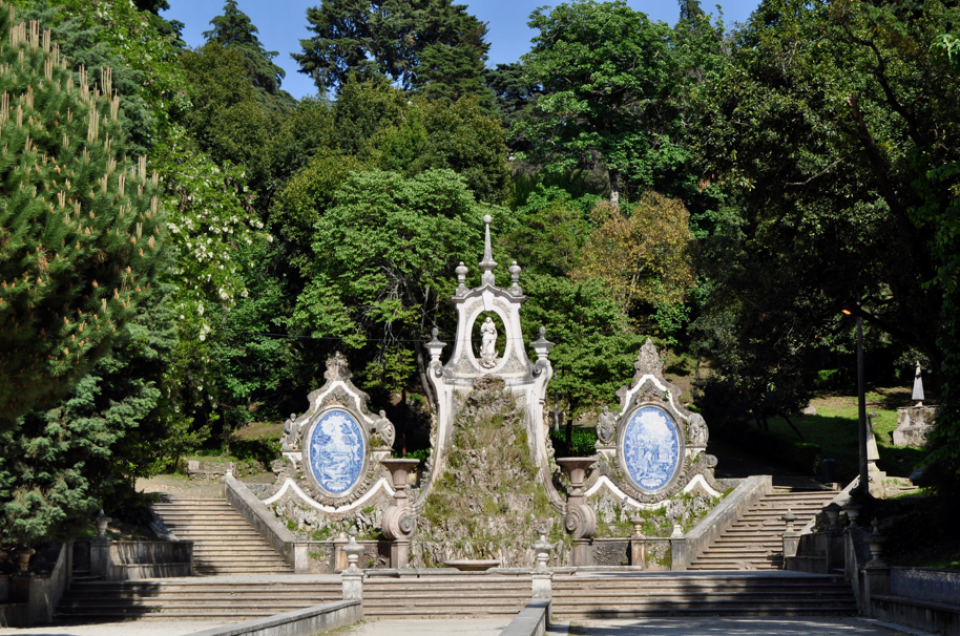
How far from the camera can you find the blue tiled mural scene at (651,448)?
3222 cm

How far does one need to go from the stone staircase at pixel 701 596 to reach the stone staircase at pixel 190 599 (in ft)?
17.2

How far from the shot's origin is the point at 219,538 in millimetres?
32062

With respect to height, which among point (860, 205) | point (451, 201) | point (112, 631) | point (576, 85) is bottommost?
point (112, 631)

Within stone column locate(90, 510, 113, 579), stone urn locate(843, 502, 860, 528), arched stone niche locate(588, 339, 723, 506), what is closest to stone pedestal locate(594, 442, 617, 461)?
arched stone niche locate(588, 339, 723, 506)

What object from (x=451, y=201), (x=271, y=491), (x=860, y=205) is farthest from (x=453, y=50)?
(x=860, y=205)

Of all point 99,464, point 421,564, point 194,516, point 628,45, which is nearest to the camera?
point 99,464

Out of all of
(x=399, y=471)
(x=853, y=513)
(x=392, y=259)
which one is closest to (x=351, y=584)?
(x=399, y=471)

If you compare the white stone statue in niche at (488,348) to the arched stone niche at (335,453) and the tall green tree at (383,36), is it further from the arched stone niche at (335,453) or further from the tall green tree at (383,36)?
the tall green tree at (383,36)

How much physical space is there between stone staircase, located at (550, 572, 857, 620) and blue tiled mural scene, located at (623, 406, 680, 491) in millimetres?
8232

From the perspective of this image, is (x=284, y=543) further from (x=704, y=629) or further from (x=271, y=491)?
(x=704, y=629)

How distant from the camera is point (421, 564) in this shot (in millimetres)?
28859

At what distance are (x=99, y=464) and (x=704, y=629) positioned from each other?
12596mm

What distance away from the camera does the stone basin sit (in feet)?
89.1

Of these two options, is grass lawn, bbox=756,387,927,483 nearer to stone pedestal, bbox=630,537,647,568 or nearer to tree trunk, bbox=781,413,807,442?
tree trunk, bbox=781,413,807,442
